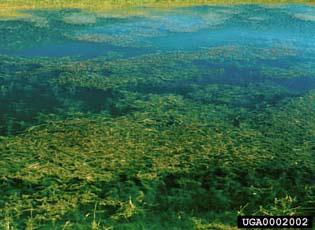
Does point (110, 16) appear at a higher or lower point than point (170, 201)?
higher

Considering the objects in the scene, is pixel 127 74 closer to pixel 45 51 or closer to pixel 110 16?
pixel 45 51

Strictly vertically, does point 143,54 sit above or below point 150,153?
above

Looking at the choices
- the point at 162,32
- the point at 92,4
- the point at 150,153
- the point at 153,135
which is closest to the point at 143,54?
the point at 162,32

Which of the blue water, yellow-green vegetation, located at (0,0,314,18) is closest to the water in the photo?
the blue water

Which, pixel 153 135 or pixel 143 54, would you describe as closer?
pixel 153 135

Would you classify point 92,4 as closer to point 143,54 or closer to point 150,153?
point 143,54

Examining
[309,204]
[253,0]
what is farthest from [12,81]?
[253,0]
